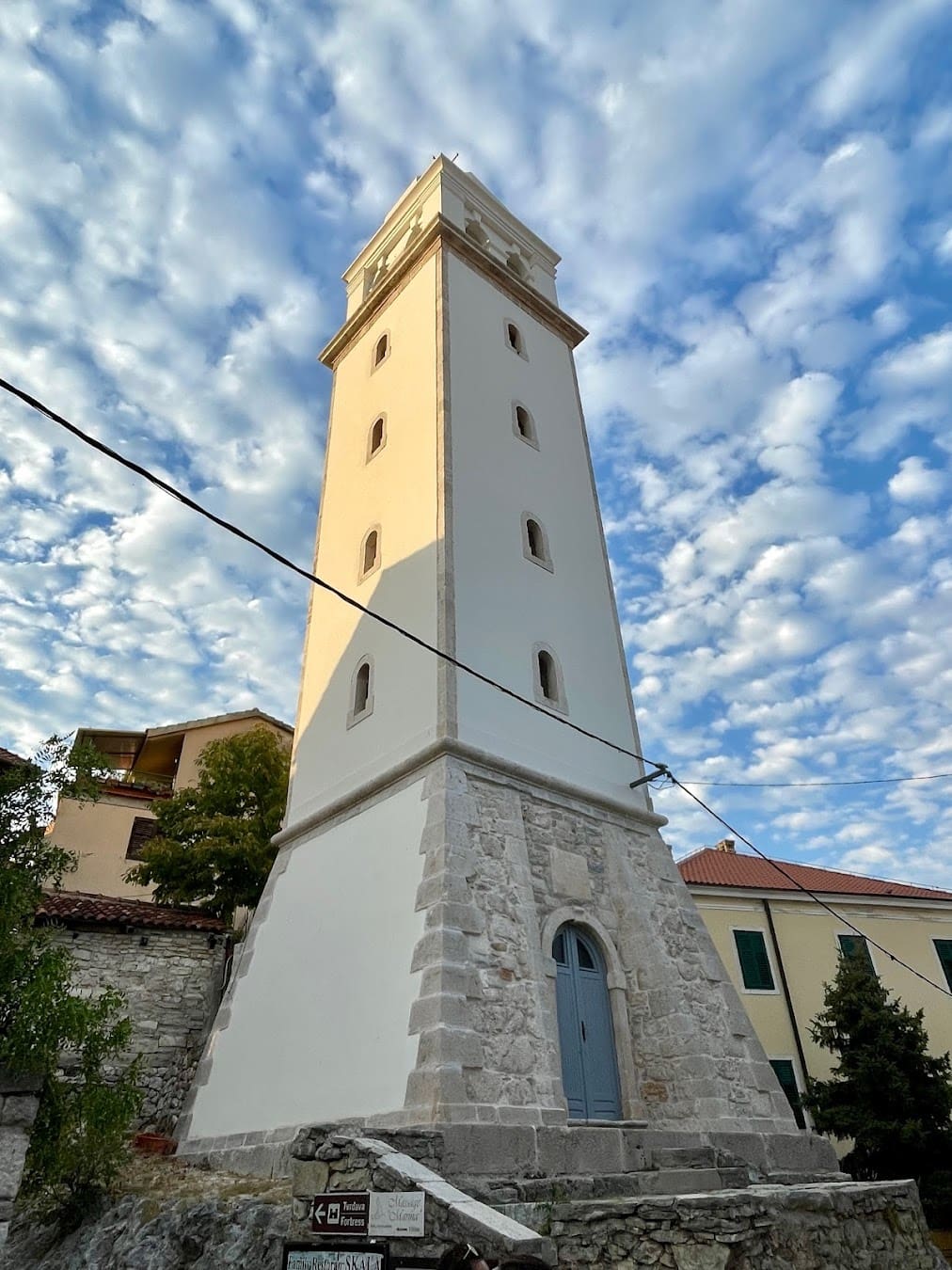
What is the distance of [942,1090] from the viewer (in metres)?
13.5

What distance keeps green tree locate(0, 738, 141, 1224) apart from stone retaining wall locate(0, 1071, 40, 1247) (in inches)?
4.8

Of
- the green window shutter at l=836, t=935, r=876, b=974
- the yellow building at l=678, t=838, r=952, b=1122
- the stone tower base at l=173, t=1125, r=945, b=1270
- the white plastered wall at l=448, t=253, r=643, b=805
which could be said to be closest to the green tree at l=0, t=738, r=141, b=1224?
the stone tower base at l=173, t=1125, r=945, b=1270

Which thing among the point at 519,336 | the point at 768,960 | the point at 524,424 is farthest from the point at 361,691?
the point at 768,960

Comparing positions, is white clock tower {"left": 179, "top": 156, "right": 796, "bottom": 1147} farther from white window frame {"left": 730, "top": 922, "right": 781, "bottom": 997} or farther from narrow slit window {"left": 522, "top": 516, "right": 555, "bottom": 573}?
white window frame {"left": 730, "top": 922, "right": 781, "bottom": 997}

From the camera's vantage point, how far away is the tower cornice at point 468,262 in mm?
17109

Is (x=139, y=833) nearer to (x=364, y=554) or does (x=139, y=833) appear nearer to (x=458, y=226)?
(x=364, y=554)

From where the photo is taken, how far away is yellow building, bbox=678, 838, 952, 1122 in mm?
17719

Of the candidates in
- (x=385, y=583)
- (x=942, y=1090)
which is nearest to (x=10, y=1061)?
(x=385, y=583)

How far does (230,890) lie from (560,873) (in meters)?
8.24

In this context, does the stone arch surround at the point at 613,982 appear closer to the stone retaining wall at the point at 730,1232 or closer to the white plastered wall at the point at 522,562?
the white plastered wall at the point at 522,562

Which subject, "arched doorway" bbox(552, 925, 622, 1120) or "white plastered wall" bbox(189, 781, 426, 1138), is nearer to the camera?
"white plastered wall" bbox(189, 781, 426, 1138)

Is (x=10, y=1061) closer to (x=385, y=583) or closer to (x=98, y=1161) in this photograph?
(x=98, y=1161)

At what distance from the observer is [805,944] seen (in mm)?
18922

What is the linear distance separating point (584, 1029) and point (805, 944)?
11.3 meters
